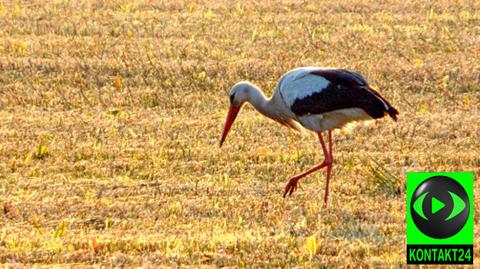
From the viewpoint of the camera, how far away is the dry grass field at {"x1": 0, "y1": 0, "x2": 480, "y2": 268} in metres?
8.59

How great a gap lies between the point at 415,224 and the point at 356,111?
5.88 feet

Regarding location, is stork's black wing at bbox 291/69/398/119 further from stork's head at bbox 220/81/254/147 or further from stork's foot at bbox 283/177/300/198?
stork's head at bbox 220/81/254/147

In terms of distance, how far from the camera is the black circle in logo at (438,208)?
A: 26.4 ft

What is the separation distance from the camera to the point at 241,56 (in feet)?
50.5

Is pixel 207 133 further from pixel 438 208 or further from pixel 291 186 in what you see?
pixel 438 208

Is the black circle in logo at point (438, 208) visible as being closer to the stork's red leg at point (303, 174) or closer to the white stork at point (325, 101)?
the white stork at point (325, 101)

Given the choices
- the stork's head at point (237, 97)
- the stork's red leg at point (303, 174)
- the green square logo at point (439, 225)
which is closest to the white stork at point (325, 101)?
the stork's red leg at point (303, 174)

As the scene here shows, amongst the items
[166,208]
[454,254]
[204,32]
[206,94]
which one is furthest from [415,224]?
[204,32]

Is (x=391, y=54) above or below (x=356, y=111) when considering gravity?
above

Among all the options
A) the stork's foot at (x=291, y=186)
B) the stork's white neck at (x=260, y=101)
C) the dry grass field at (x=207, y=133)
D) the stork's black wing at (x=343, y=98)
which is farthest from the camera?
the stork's white neck at (x=260, y=101)

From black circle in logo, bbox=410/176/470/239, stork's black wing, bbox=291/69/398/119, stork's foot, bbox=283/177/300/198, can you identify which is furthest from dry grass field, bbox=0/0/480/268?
stork's black wing, bbox=291/69/398/119

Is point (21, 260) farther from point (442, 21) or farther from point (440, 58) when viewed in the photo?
point (442, 21)

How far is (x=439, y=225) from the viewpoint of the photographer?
803 centimetres

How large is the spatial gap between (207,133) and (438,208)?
4265mm
